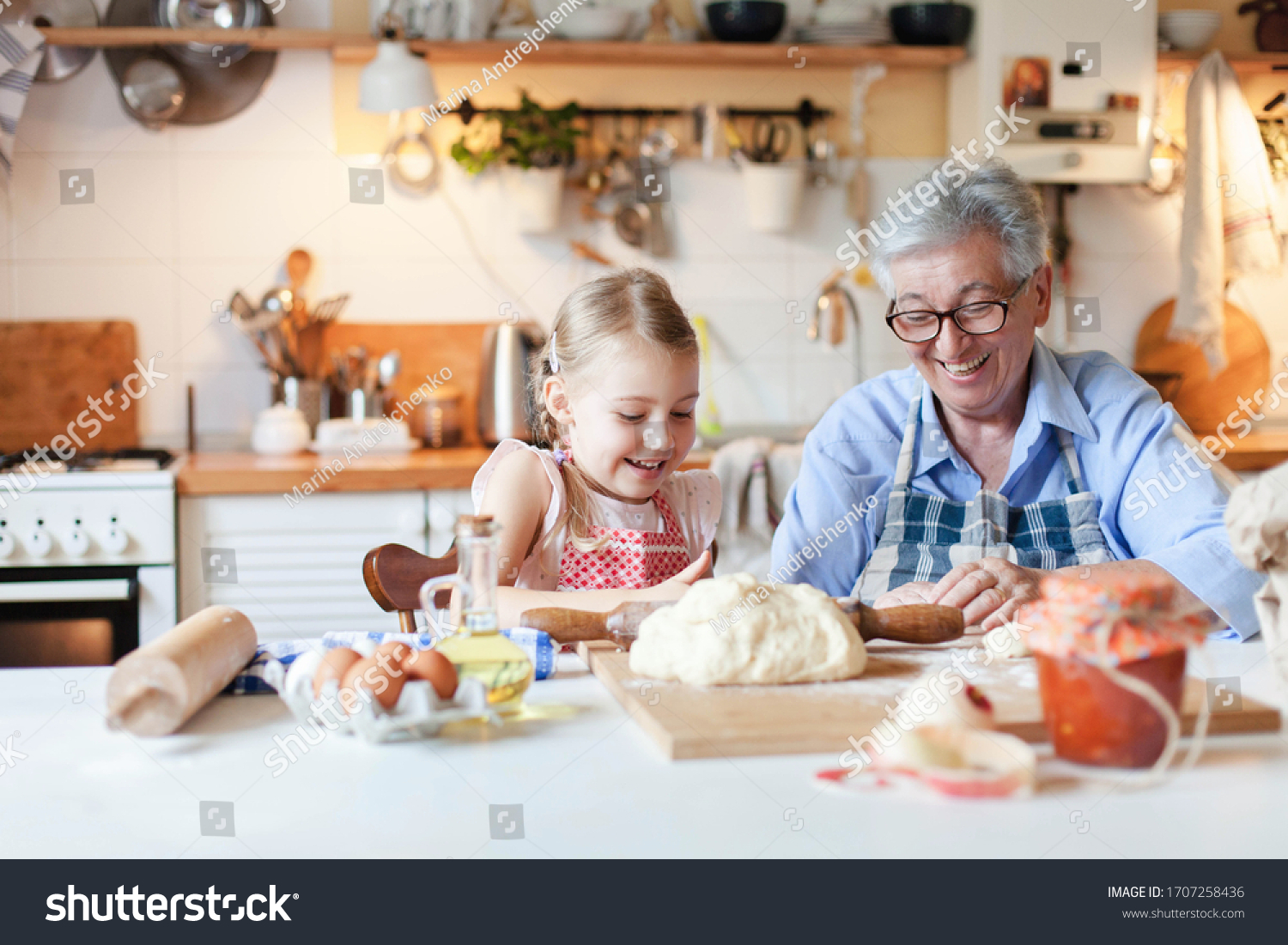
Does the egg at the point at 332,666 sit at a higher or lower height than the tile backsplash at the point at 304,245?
lower

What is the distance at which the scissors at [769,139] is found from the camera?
3117mm

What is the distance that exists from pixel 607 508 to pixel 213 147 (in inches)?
75.3

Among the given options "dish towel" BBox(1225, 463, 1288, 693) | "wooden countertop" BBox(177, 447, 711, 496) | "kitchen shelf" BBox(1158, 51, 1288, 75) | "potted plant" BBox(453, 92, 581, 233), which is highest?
"kitchen shelf" BBox(1158, 51, 1288, 75)

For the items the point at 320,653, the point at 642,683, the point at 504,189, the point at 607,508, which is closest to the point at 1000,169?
the point at 607,508

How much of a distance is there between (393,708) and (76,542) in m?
1.89

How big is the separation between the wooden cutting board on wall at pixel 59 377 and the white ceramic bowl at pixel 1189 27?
2808mm

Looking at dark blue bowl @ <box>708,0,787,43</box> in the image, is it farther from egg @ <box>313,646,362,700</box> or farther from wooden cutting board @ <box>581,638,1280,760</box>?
egg @ <box>313,646,362,700</box>

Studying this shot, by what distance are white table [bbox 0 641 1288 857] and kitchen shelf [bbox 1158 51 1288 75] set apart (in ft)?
8.91

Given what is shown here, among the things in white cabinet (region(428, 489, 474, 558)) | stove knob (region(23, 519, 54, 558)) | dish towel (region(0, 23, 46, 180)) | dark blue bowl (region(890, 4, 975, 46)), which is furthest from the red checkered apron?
dish towel (region(0, 23, 46, 180))

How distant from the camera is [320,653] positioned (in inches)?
Answer: 36.0

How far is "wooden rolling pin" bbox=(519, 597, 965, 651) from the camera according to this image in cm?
109

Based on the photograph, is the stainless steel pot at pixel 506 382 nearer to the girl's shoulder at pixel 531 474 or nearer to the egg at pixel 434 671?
the girl's shoulder at pixel 531 474

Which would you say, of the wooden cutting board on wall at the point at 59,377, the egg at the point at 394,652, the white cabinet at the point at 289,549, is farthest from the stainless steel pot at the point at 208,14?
the egg at the point at 394,652
